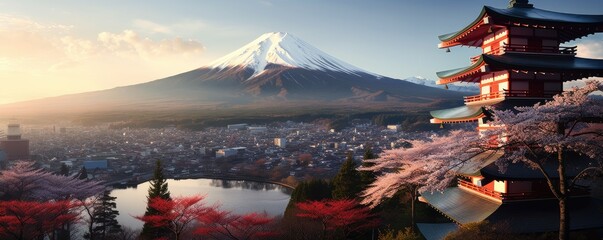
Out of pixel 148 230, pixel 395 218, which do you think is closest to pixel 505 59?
pixel 395 218

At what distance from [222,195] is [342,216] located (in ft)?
80.0

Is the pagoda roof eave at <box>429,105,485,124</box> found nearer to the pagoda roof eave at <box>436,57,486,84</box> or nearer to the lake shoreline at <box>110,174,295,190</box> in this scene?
the pagoda roof eave at <box>436,57,486,84</box>

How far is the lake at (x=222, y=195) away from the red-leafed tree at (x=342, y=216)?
1262 centimetres

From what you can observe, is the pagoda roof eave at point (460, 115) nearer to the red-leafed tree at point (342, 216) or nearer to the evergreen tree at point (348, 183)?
the red-leafed tree at point (342, 216)

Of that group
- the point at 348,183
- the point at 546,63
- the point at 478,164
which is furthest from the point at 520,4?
the point at 348,183

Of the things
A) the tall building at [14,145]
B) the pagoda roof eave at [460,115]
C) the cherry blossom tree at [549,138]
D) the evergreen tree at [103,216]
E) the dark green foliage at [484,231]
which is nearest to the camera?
the cherry blossom tree at [549,138]

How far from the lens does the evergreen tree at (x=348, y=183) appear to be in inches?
714

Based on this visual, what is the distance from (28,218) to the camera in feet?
47.0

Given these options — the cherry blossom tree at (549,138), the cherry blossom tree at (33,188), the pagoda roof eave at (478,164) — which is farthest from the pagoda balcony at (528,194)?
the cherry blossom tree at (33,188)

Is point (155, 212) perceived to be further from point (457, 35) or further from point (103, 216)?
point (457, 35)

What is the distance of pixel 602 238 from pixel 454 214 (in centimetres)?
322

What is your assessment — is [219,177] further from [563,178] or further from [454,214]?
[563,178]

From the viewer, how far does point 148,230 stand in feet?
59.5

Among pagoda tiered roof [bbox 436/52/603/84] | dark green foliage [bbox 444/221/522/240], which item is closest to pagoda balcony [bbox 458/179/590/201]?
dark green foliage [bbox 444/221/522/240]
